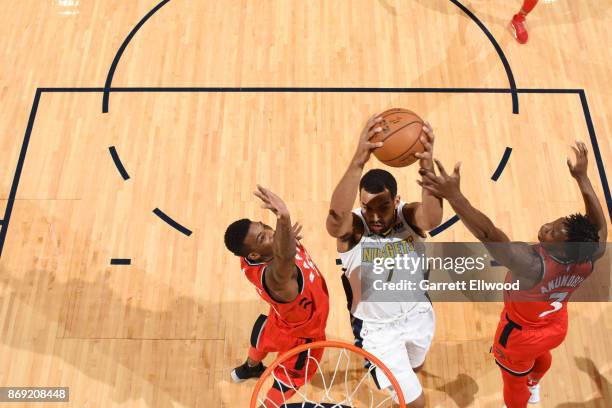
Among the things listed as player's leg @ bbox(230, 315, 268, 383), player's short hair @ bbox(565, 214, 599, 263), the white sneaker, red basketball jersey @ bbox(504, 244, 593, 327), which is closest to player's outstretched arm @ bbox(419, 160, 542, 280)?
red basketball jersey @ bbox(504, 244, 593, 327)

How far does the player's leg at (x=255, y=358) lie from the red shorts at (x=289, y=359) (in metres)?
0.01


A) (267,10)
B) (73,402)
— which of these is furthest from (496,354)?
(267,10)

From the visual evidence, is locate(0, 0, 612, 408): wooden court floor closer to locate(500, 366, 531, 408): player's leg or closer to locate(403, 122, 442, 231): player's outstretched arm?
locate(500, 366, 531, 408): player's leg

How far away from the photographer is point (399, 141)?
145 inches

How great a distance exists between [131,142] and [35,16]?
2.16 meters

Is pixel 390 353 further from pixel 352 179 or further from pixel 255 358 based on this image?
pixel 352 179

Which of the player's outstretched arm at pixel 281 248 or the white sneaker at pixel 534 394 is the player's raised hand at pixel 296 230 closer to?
the player's outstretched arm at pixel 281 248

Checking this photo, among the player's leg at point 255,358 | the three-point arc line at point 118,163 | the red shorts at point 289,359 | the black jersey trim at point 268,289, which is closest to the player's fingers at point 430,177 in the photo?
the black jersey trim at point 268,289

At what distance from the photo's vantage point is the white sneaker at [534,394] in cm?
442

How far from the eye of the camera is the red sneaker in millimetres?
6418

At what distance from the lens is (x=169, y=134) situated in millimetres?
5840

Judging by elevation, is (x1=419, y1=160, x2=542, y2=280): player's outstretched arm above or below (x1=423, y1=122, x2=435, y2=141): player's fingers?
below

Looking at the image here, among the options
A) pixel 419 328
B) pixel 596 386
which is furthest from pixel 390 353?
pixel 596 386

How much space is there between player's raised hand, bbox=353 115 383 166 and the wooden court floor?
76.6 inches
